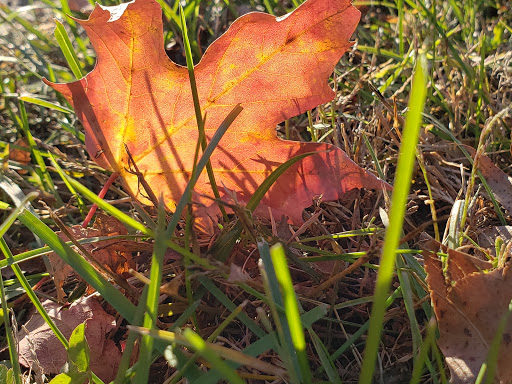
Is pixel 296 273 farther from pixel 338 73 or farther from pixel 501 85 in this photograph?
pixel 501 85

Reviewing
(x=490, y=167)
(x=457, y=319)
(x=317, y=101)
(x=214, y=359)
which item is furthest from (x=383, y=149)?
(x=214, y=359)

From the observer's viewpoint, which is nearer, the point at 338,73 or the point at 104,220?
the point at 104,220

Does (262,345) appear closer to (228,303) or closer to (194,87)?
(228,303)

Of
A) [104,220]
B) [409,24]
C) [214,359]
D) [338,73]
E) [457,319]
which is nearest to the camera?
[214,359]

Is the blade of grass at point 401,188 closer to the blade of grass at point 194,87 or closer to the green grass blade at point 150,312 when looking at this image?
the green grass blade at point 150,312

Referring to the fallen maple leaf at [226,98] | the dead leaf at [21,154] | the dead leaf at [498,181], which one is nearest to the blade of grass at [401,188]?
the fallen maple leaf at [226,98]

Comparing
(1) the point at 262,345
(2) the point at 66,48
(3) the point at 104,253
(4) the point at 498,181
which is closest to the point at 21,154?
(2) the point at 66,48
